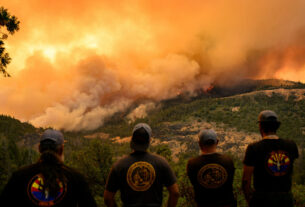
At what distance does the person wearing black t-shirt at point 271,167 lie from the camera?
14.6 ft

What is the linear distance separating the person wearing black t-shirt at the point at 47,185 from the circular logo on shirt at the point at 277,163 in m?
3.35

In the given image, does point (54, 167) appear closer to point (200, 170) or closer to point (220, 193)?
point (200, 170)

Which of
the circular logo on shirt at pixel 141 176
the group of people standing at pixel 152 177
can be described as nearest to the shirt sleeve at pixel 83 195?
the group of people standing at pixel 152 177

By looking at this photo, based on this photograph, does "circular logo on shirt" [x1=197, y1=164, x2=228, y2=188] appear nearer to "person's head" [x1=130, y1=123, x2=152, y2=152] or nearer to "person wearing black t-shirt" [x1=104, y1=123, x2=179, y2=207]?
"person wearing black t-shirt" [x1=104, y1=123, x2=179, y2=207]

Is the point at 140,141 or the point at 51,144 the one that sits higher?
the point at 140,141

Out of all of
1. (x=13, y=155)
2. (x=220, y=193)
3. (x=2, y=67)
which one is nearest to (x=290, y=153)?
(x=220, y=193)

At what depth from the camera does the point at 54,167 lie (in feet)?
10.8

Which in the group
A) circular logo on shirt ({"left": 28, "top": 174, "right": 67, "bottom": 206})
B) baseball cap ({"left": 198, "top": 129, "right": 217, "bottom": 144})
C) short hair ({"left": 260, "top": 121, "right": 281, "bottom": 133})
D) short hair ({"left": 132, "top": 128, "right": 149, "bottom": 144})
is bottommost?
circular logo on shirt ({"left": 28, "top": 174, "right": 67, "bottom": 206})

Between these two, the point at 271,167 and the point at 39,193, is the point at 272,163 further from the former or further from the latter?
the point at 39,193

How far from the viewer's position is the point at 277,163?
4.44 meters

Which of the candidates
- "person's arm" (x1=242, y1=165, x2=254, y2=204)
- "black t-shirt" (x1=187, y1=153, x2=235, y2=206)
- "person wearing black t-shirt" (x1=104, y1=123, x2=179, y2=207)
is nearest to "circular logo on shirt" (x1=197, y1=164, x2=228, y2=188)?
"black t-shirt" (x1=187, y1=153, x2=235, y2=206)

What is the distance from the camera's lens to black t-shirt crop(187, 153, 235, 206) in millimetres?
4566

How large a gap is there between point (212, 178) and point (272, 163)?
3.84ft

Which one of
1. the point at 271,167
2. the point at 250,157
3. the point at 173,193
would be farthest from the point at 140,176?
the point at 271,167
